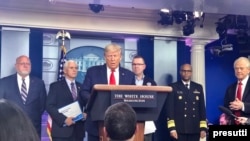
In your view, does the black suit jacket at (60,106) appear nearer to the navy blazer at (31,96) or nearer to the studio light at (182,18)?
the navy blazer at (31,96)

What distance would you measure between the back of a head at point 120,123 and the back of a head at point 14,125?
0.57 m

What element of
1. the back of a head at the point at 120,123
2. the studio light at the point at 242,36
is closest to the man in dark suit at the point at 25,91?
the back of a head at the point at 120,123

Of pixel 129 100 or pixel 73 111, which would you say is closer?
pixel 129 100

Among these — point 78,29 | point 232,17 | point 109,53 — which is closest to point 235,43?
point 232,17

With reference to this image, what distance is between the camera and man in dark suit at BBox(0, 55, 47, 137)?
4133 millimetres

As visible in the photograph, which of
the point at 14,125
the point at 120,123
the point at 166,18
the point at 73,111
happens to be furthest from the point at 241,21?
the point at 14,125

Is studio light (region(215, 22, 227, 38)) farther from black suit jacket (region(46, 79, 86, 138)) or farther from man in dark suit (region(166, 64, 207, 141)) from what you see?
black suit jacket (region(46, 79, 86, 138))

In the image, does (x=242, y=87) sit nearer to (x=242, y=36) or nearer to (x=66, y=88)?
(x=66, y=88)

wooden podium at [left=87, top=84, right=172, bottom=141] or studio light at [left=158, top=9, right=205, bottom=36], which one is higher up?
studio light at [left=158, top=9, right=205, bottom=36]

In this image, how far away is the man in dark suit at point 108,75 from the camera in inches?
116

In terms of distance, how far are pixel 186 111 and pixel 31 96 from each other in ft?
5.77

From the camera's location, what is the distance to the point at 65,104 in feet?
13.3

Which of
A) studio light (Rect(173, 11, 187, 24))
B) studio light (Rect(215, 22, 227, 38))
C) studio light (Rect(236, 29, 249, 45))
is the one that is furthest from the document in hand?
studio light (Rect(236, 29, 249, 45))

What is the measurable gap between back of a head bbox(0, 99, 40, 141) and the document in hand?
2.81m
